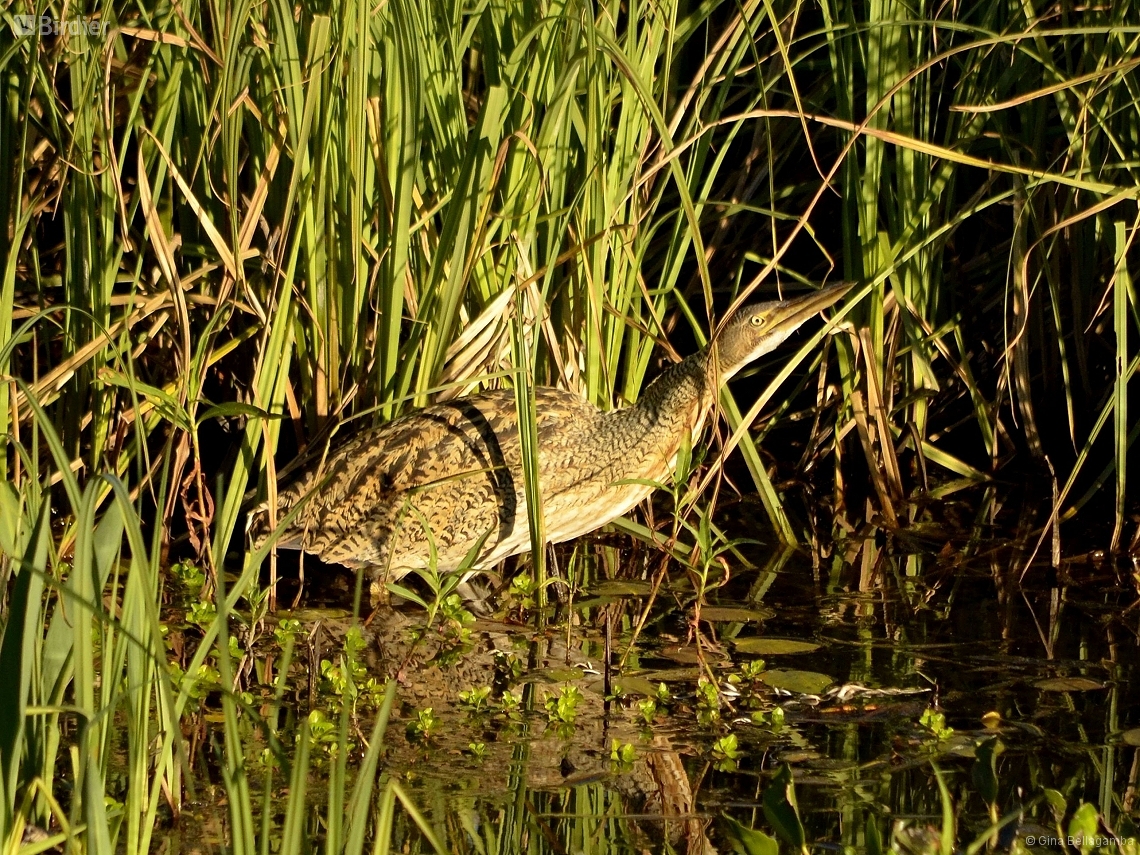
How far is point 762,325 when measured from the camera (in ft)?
15.3

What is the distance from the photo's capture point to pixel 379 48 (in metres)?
4.14

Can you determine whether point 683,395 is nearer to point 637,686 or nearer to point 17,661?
point 637,686

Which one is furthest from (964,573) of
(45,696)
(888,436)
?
(45,696)

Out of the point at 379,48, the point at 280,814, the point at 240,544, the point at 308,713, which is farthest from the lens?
the point at 240,544

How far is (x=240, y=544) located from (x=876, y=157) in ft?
7.99

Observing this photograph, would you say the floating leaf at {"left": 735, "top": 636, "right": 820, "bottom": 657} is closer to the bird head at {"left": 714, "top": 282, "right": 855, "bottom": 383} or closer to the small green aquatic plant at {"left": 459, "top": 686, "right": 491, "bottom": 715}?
the small green aquatic plant at {"left": 459, "top": 686, "right": 491, "bottom": 715}

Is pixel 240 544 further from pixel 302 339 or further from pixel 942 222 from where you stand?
pixel 942 222

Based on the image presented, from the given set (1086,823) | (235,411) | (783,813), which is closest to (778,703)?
(783,813)

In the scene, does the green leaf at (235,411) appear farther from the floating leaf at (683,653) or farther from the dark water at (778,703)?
the floating leaf at (683,653)

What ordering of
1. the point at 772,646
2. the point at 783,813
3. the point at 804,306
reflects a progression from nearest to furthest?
the point at 783,813 < the point at 772,646 < the point at 804,306

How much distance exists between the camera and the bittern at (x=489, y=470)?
173 inches

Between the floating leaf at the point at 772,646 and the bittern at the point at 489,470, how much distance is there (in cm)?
61

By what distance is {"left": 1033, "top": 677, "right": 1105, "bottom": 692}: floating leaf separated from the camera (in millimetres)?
3625

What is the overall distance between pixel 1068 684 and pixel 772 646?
776 millimetres
